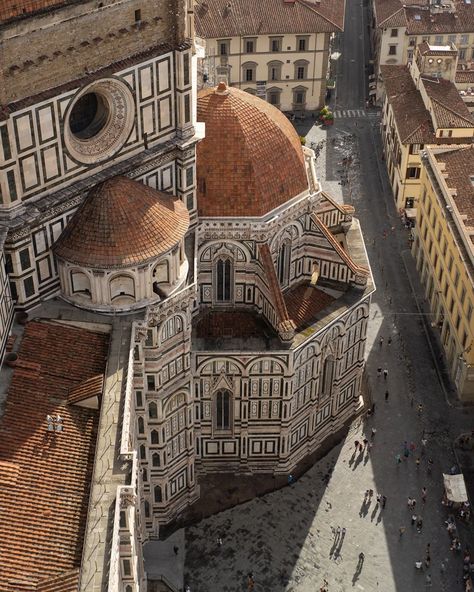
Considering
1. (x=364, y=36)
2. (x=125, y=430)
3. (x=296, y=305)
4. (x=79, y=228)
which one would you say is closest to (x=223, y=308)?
(x=296, y=305)

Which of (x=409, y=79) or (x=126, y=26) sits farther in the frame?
(x=409, y=79)

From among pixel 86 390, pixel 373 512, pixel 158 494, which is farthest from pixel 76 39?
pixel 373 512

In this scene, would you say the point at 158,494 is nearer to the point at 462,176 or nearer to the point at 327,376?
the point at 327,376

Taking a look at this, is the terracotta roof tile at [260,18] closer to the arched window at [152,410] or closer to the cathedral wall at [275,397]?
the cathedral wall at [275,397]

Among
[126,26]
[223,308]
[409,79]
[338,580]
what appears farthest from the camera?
[409,79]

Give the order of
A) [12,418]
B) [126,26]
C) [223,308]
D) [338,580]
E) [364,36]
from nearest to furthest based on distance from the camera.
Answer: [12,418] → [126,26] → [338,580] → [223,308] → [364,36]

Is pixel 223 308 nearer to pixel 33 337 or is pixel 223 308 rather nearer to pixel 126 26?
pixel 33 337

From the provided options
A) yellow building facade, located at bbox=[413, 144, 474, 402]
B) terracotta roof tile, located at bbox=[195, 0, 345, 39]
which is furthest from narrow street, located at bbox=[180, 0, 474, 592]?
terracotta roof tile, located at bbox=[195, 0, 345, 39]
